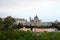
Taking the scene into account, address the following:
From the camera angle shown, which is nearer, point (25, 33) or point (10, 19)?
point (25, 33)

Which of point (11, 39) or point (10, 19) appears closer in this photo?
point (11, 39)

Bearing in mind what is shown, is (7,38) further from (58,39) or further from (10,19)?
(10,19)

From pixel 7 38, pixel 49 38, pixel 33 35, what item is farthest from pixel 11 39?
pixel 49 38

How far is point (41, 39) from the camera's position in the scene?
13906 millimetres

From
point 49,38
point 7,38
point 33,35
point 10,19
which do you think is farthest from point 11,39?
point 10,19

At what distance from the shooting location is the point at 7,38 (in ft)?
47.4

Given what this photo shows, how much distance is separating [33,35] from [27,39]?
43 centimetres

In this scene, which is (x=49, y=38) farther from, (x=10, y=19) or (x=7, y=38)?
(x=10, y=19)

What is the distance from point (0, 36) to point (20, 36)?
3.87 ft

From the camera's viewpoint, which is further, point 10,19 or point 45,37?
point 10,19

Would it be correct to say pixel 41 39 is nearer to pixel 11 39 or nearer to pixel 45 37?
pixel 45 37

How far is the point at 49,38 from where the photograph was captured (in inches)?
557

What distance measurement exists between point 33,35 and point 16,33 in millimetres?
1067

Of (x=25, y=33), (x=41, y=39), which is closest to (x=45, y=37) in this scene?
(x=41, y=39)
